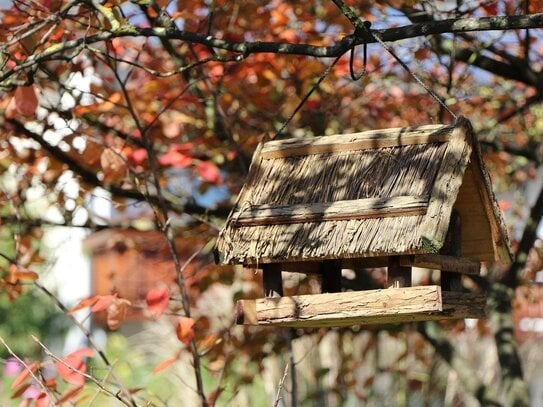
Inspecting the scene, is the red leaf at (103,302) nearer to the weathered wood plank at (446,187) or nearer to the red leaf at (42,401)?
the red leaf at (42,401)

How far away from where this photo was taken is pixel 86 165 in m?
5.00

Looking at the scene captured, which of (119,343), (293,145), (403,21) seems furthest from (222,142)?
(119,343)

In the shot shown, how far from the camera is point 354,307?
2.84 metres

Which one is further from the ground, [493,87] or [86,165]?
[493,87]

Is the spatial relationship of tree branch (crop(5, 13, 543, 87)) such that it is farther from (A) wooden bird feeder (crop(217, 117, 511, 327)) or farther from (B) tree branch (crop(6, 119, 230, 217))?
(B) tree branch (crop(6, 119, 230, 217))

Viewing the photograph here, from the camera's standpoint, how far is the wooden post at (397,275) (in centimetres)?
287

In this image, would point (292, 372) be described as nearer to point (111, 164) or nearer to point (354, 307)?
point (111, 164)

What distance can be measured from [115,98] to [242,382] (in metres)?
1.72

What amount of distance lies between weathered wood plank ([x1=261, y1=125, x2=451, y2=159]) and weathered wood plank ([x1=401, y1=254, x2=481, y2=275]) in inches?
13.5

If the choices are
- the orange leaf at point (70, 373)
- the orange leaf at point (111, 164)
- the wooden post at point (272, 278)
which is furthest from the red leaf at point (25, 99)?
the wooden post at point (272, 278)

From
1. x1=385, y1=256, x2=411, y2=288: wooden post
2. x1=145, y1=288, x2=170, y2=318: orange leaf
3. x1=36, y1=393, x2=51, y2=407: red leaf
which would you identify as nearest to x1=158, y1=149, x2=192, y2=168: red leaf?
x1=145, y1=288, x2=170, y2=318: orange leaf

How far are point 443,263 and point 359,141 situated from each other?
43cm

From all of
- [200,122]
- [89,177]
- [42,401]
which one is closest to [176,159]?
[89,177]

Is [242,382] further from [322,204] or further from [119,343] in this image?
[119,343]
